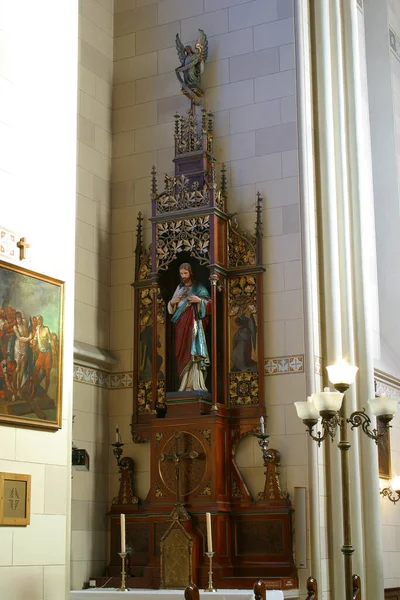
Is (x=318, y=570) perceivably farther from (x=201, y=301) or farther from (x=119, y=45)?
(x=119, y=45)

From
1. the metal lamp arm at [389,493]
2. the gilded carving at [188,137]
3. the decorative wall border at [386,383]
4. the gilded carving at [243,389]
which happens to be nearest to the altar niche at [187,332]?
the gilded carving at [243,389]

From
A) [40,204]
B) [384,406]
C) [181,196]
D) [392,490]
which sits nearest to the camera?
[40,204]

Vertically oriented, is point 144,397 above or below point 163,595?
above

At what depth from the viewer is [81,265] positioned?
42.4 feet

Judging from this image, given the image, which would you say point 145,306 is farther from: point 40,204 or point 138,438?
point 40,204

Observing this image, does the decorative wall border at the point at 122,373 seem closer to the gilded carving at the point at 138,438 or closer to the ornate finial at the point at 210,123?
the gilded carving at the point at 138,438

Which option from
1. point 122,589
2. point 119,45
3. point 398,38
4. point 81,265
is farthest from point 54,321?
point 398,38

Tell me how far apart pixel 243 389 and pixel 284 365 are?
0.61m

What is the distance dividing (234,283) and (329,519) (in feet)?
10.7

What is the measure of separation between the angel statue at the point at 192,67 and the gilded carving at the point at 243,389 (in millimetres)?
4013

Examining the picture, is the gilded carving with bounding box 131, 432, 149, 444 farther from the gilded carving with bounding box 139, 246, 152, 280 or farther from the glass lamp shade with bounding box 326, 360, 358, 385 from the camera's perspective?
the glass lamp shade with bounding box 326, 360, 358, 385

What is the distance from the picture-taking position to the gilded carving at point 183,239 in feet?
41.0

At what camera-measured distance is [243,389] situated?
12.2 metres

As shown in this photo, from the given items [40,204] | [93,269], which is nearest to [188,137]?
[93,269]
